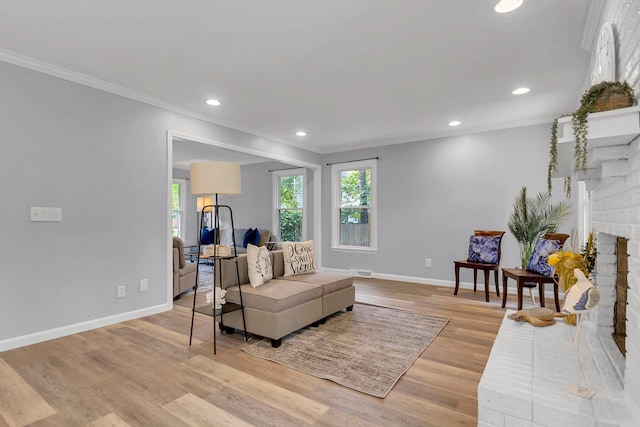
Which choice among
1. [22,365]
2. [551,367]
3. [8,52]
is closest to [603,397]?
[551,367]

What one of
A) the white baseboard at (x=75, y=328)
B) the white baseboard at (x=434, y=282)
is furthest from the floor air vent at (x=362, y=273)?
the white baseboard at (x=75, y=328)

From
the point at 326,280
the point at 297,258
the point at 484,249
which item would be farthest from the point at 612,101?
the point at 484,249

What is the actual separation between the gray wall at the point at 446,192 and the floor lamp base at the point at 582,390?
363 centimetres

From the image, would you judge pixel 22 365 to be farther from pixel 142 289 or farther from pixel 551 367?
pixel 551 367

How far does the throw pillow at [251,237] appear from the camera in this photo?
7.21 m

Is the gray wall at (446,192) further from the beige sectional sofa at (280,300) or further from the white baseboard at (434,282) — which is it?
the beige sectional sofa at (280,300)

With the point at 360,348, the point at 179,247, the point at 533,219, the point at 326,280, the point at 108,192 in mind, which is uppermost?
the point at 108,192

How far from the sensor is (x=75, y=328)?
10.4 ft

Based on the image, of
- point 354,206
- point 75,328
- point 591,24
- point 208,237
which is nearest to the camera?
point 591,24

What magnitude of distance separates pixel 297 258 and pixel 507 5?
2.91m

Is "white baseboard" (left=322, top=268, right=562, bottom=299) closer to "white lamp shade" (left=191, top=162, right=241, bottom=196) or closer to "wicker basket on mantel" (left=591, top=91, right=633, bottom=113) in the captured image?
"white lamp shade" (left=191, top=162, right=241, bottom=196)

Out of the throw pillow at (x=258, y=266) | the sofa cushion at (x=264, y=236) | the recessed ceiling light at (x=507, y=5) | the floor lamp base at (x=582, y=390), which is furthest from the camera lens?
the sofa cushion at (x=264, y=236)

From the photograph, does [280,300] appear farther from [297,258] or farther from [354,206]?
[354,206]

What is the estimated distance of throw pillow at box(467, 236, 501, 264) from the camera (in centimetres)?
454
